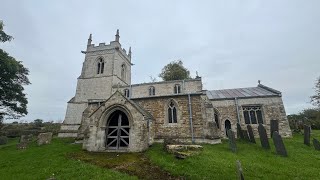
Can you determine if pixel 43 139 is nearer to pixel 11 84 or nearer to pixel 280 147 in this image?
pixel 11 84

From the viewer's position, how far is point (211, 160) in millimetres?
9812

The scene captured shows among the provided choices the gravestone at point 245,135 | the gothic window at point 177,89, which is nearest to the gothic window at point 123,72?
the gothic window at point 177,89

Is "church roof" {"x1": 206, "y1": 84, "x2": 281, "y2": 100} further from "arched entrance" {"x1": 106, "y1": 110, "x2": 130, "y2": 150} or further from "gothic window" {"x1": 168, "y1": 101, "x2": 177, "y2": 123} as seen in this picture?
"arched entrance" {"x1": 106, "y1": 110, "x2": 130, "y2": 150}

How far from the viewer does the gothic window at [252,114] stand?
20.9 metres

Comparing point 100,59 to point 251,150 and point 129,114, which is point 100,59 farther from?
point 251,150

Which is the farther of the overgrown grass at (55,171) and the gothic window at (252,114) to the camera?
the gothic window at (252,114)

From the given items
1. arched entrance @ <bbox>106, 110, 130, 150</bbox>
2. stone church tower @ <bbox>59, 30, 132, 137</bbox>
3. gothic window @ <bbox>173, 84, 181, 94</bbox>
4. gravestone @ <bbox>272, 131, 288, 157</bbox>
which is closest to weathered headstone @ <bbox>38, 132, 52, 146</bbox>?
stone church tower @ <bbox>59, 30, 132, 137</bbox>

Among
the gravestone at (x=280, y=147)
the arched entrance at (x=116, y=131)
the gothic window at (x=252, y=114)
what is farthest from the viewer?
the gothic window at (x=252, y=114)

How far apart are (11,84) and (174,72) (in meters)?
28.3

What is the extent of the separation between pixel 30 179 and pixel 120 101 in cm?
807

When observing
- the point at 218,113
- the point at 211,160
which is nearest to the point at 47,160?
the point at 211,160

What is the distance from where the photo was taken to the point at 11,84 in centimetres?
2542

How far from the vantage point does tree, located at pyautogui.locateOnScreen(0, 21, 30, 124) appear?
77.9 ft

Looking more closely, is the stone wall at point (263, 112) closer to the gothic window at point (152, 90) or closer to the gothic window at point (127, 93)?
the gothic window at point (152, 90)
